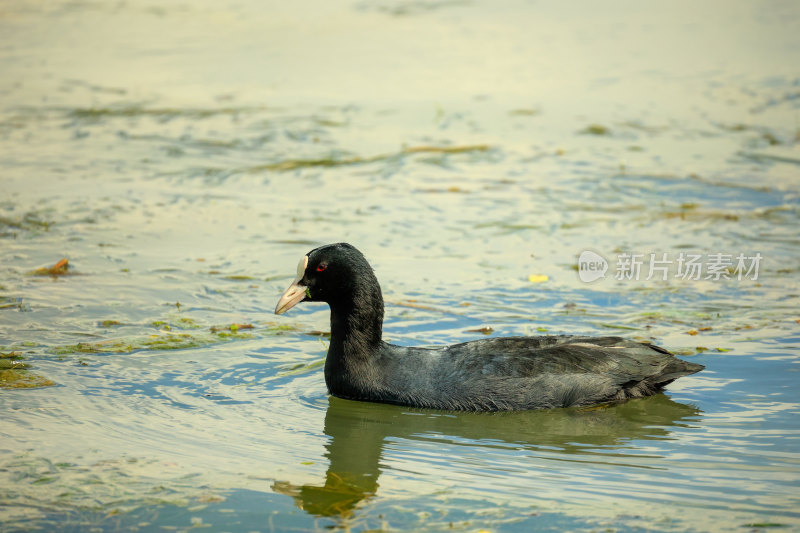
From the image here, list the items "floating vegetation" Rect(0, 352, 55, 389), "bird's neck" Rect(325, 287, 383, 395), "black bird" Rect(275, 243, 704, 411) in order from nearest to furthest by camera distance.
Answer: "floating vegetation" Rect(0, 352, 55, 389) < "black bird" Rect(275, 243, 704, 411) < "bird's neck" Rect(325, 287, 383, 395)

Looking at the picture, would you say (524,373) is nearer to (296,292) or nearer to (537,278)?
(296,292)

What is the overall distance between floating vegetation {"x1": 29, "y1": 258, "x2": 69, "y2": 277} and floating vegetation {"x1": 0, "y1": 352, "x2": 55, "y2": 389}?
2.28 metres

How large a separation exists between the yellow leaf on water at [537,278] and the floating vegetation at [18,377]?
14.7ft

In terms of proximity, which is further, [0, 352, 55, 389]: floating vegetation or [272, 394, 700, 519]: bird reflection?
[0, 352, 55, 389]: floating vegetation

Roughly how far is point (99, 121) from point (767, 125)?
31.5 ft

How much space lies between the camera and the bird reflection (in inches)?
237

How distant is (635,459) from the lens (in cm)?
599

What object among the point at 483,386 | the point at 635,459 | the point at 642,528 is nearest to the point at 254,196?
the point at 483,386

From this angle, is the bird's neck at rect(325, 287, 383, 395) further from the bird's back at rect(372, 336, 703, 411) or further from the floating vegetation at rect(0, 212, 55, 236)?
the floating vegetation at rect(0, 212, 55, 236)

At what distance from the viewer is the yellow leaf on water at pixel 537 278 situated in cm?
959

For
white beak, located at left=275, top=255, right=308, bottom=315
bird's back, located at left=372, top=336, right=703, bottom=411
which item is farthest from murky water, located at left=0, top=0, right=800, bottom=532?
white beak, located at left=275, top=255, right=308, bottom=315

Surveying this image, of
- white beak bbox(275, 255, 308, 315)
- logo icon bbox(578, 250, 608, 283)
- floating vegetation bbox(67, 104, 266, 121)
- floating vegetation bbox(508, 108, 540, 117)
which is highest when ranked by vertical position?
floating vegetation bbox(508, 108, 540, 117)

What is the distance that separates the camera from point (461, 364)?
6.98m

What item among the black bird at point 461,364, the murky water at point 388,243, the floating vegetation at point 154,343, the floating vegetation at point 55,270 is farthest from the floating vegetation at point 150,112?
the black bird at point 461,364
